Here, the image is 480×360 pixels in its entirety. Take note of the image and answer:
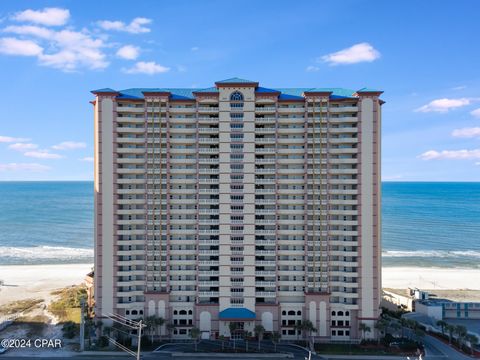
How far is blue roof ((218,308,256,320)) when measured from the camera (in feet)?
208

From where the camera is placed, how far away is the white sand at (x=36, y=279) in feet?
308

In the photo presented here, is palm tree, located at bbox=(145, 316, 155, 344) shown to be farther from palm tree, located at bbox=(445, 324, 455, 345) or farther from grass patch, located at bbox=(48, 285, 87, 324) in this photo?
palm tree, located at bbox=(445, 324, 455, 345)

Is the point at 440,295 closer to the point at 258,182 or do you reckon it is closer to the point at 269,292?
the point at 269,292

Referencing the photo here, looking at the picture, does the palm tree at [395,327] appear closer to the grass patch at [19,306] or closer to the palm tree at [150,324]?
the palm tree at [150,324]

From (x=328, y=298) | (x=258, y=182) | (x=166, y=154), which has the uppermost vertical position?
(x=166, y=154)

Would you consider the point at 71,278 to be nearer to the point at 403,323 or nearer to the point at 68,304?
the point at 68,304

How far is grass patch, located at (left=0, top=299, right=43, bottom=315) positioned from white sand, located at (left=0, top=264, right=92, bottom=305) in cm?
315

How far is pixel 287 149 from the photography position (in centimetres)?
6750

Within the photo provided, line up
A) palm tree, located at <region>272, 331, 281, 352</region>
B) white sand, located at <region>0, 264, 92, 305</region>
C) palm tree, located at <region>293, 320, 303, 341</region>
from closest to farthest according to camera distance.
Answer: palm tree, located at <region>272, 331, 281, 352</region> < palm tree, located at <region>293, 320, 303, 341</region> < white sand, located at <region>0, 264, 92, 305</region>

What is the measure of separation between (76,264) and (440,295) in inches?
4639

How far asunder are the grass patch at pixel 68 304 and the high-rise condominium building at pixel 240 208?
1435cm

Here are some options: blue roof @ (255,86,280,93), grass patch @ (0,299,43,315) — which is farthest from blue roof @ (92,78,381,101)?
grass patch @ (0,299,43,315)

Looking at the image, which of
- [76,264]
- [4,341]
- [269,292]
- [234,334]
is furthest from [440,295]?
[76,264]

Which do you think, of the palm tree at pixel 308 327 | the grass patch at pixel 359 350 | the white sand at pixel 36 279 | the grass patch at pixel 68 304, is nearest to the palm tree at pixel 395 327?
the grass patch at pixel 359 350
